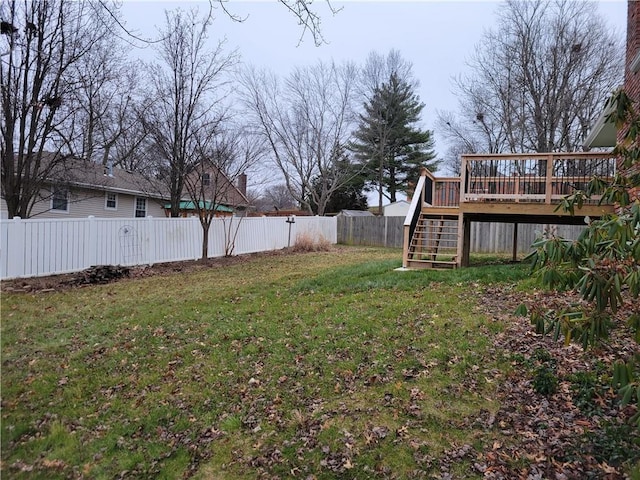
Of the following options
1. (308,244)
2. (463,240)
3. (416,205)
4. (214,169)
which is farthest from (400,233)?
(214,169)

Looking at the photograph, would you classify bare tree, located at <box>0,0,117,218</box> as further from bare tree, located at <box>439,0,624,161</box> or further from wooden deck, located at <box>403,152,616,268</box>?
bare tree, located at <box>439,0,624,161</box>

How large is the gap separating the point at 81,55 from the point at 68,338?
682 cm

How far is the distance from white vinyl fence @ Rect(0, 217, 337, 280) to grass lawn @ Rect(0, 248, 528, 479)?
79.7 inches

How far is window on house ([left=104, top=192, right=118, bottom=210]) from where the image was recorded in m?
16.1

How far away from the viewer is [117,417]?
120 inches

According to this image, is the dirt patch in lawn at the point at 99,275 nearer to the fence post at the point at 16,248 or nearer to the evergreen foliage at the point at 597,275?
the fence post at the point at 16,248

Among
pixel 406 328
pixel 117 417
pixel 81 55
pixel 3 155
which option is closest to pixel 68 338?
pixel 117 417

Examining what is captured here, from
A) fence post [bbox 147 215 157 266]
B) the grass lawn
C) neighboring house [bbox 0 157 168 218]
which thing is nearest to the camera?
the grass lawn

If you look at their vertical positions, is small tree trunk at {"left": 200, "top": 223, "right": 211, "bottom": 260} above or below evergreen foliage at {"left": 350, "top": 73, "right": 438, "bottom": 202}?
below

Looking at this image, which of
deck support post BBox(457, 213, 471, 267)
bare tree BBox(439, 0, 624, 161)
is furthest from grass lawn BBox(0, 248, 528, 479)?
bare tree BBox(439, 0, 624, 161)

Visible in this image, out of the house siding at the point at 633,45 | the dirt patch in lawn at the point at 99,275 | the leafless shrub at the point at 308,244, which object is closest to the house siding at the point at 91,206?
the dirt patch in lawn at the point at 99,275

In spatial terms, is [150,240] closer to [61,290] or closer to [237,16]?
[61,290]

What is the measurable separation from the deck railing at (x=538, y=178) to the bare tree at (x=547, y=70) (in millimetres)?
6459

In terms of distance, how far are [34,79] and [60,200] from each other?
22.6 ft
